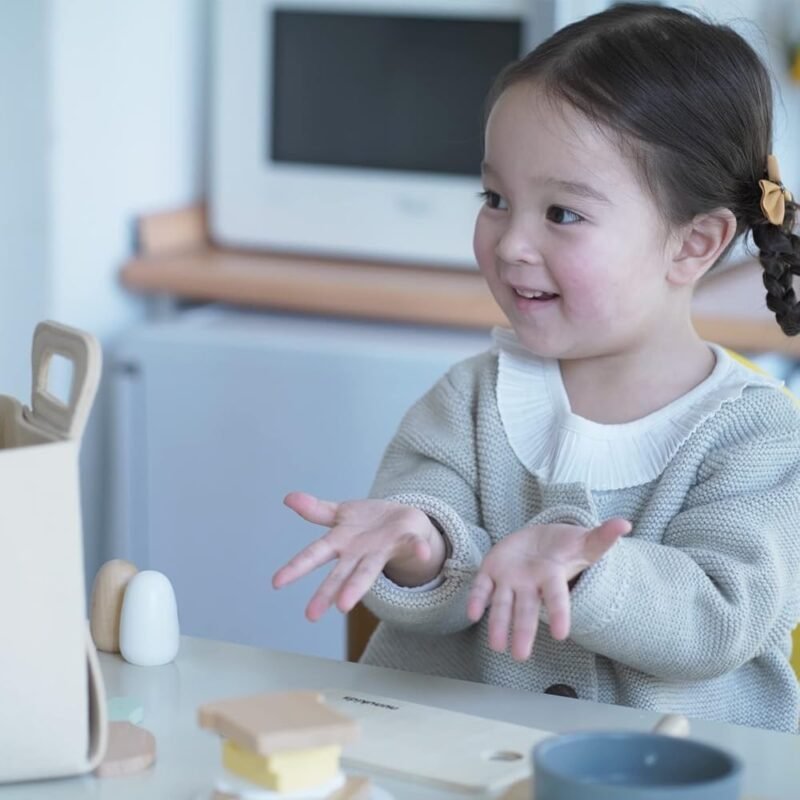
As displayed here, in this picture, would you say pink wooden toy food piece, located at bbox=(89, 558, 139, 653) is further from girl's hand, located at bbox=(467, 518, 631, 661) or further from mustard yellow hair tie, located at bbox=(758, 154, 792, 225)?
mustard yellow hair tie, located at bbox=(758, 154, 792, 225)

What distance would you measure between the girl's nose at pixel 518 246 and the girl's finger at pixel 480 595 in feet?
1.02

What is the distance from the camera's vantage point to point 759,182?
3.80 feet

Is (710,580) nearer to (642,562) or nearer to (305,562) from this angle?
(642,562)

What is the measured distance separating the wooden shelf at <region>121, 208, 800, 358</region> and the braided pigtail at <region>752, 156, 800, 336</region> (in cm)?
59

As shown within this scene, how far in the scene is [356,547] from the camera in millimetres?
880

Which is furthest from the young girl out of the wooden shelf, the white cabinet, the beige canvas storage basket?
the white cabinet

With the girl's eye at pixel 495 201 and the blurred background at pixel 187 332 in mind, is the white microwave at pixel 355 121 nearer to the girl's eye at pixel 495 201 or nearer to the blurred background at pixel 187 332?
the blurred background at pixel 187 332

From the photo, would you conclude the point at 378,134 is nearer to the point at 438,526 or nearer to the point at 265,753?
the point at 438,526

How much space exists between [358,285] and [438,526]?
106 centimetres

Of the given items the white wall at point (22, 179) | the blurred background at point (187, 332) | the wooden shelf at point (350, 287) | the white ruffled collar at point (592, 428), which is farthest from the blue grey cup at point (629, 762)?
the white wall at point (22, 179)

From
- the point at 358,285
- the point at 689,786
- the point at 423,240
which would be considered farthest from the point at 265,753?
the point at 423,240

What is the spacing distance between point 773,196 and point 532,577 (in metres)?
0.45

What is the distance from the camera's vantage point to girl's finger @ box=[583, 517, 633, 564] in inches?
31.2

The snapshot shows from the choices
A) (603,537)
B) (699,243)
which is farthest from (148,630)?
(699,243)
